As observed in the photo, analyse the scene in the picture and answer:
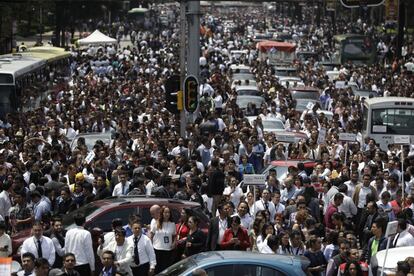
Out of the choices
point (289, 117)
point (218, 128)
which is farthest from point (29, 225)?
point (289, 117)

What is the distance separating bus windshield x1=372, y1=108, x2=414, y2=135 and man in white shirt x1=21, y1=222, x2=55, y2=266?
52.3 feet

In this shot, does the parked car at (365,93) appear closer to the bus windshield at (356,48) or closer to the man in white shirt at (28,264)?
the bus windshield at (356,48)

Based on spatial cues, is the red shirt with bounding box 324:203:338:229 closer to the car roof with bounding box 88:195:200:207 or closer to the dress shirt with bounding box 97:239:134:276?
the car roof with bounding box 88:195:200:207

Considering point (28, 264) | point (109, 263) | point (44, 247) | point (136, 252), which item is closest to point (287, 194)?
point (136, 252)

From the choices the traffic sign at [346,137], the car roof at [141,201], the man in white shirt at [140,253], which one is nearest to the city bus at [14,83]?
the traffic sign at [346,137]

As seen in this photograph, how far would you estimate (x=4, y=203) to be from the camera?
19.2 meters

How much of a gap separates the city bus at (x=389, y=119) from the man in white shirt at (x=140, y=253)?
15.3 m

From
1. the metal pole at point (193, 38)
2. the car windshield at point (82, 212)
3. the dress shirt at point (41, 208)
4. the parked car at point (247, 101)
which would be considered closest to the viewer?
the car windshield at point (82, 212)

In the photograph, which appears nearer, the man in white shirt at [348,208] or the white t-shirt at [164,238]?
the white t-shirt at [164,238]

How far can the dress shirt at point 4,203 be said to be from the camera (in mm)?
19047

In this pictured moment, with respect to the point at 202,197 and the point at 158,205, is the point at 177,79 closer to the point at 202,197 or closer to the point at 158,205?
the point at 202,197

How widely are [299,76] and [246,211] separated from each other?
118ft

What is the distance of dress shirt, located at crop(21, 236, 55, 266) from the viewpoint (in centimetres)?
1521

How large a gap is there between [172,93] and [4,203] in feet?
22.1
